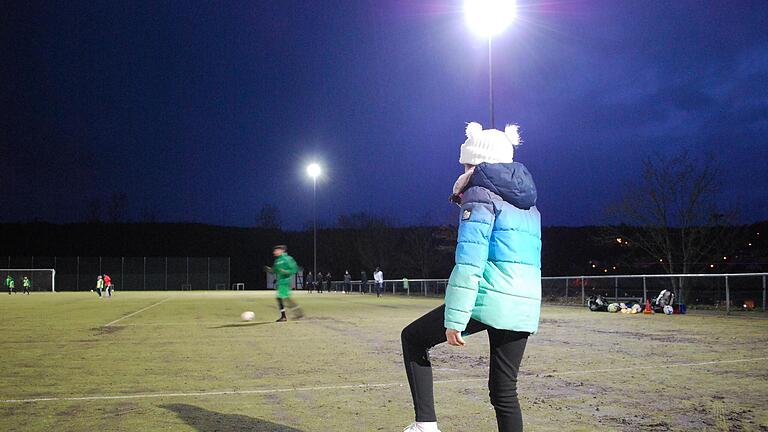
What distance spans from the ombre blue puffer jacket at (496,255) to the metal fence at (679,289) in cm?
1801

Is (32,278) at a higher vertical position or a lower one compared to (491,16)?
lower

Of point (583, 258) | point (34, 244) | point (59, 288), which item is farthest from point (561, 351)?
point (34, 244)

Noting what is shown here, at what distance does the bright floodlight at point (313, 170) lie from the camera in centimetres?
6250

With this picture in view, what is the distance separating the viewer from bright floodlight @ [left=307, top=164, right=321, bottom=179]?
62.5m

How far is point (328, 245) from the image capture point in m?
86.9

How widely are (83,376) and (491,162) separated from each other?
21.0 feet

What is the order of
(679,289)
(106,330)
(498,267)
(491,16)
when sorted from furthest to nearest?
(679,289)
(491,16)
(106,330)
(498,267)

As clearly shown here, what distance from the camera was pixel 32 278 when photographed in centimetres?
6562

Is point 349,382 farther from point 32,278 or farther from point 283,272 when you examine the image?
point 32,278

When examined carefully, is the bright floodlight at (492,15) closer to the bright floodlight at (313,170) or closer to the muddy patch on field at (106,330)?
the muddy patch on field at (106,330)

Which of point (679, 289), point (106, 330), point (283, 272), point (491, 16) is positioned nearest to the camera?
point (106, 330)

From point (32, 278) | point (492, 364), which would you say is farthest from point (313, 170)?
point (492, 364)

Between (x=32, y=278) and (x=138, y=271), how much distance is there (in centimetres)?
1307

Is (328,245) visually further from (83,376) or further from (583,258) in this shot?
(83,376)
